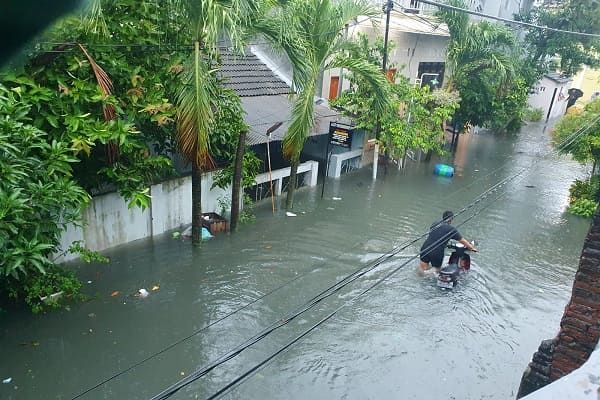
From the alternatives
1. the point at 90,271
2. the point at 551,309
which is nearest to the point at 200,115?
the point at 90,271

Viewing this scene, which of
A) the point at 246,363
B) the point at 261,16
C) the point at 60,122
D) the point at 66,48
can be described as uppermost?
the point at 261,16

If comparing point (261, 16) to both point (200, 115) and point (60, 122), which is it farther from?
point (60, 122)

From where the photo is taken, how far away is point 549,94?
101ft

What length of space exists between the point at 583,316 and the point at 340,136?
8.94m

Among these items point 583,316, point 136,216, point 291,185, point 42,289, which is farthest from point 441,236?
point 42,289

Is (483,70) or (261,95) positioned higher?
(483,70)

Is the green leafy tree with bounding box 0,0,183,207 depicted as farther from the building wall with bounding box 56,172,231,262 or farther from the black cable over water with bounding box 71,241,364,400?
the black cable over water with bounding box 71,241,364,400

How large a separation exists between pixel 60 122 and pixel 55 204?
51.2 inches

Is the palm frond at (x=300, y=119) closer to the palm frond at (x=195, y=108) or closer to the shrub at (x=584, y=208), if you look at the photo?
the palm frond at (x=195, y=108)

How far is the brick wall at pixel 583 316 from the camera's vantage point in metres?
4.51

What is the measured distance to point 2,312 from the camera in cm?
700

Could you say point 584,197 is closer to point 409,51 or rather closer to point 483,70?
point 483,70

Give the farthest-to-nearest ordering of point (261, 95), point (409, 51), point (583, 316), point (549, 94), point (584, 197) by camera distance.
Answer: point (549, 94) < point (409, 51) < point (584, 197) < point (261, 95) < point (583, 316)

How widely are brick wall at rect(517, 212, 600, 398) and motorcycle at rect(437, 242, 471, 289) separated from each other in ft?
12.6
